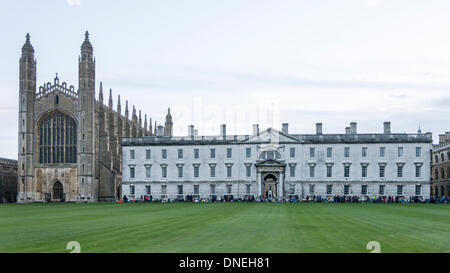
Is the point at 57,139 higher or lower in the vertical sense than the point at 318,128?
lower

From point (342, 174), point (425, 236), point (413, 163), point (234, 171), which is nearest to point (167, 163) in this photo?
point (234, 171)

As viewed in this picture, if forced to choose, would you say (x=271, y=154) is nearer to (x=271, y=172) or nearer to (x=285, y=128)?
(x=271, y=172)

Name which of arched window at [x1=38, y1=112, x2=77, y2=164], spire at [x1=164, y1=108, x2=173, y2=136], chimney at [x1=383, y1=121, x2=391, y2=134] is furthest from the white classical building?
spire at [x1=164, y1=108, x2=173, y2=136]

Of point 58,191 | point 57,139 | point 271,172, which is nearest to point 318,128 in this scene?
point 271,172

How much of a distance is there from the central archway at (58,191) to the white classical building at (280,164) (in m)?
9.00

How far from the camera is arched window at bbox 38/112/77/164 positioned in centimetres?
7625

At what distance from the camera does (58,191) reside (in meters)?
76.8

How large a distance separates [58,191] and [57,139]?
24.7ft

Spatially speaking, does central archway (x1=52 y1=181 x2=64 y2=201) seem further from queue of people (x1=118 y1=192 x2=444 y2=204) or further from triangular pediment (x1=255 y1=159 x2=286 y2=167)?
triangular pediment (x1=255 y1=159 x2=286 y2=167)

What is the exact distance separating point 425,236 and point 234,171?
188 feet

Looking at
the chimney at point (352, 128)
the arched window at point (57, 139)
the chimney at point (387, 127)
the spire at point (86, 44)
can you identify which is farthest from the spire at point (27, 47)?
the chimney at point (387, 127)

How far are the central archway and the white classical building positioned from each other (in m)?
9.00
